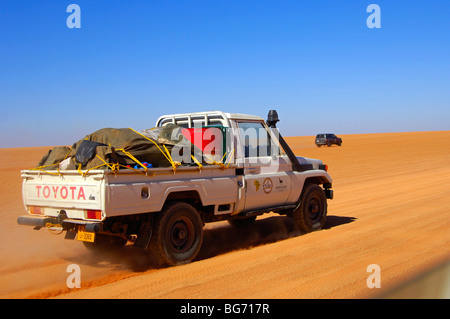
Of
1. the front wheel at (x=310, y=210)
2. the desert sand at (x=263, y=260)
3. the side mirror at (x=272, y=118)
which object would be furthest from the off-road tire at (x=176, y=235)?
the front wheel at (x=310, y=210)

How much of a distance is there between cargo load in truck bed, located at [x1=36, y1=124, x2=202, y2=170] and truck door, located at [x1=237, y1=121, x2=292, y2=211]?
1.01m

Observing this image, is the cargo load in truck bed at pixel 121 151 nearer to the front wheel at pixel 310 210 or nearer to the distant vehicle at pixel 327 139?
the front wheel at pixel 310 210

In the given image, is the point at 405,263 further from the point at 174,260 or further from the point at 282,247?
the point at 174,260

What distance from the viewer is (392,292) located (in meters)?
4.99

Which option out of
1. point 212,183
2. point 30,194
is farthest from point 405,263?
point 30,194

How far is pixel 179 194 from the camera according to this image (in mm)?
6605

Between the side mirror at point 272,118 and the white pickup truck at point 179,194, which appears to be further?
the side mirror at point 272,118

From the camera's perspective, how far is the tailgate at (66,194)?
5.71 m

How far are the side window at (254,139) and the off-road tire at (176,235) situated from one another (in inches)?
67.3

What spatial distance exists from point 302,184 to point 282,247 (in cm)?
179

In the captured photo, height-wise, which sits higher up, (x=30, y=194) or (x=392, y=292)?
(x=30, y=194)

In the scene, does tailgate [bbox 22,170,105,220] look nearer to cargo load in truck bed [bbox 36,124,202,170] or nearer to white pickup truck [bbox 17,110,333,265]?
white pickup truck [bbox 17,110,333,265]

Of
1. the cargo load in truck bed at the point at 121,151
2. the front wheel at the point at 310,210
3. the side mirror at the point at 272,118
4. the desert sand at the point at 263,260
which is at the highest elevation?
the side mirror at the point at 272,118

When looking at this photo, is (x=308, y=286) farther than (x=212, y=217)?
No
